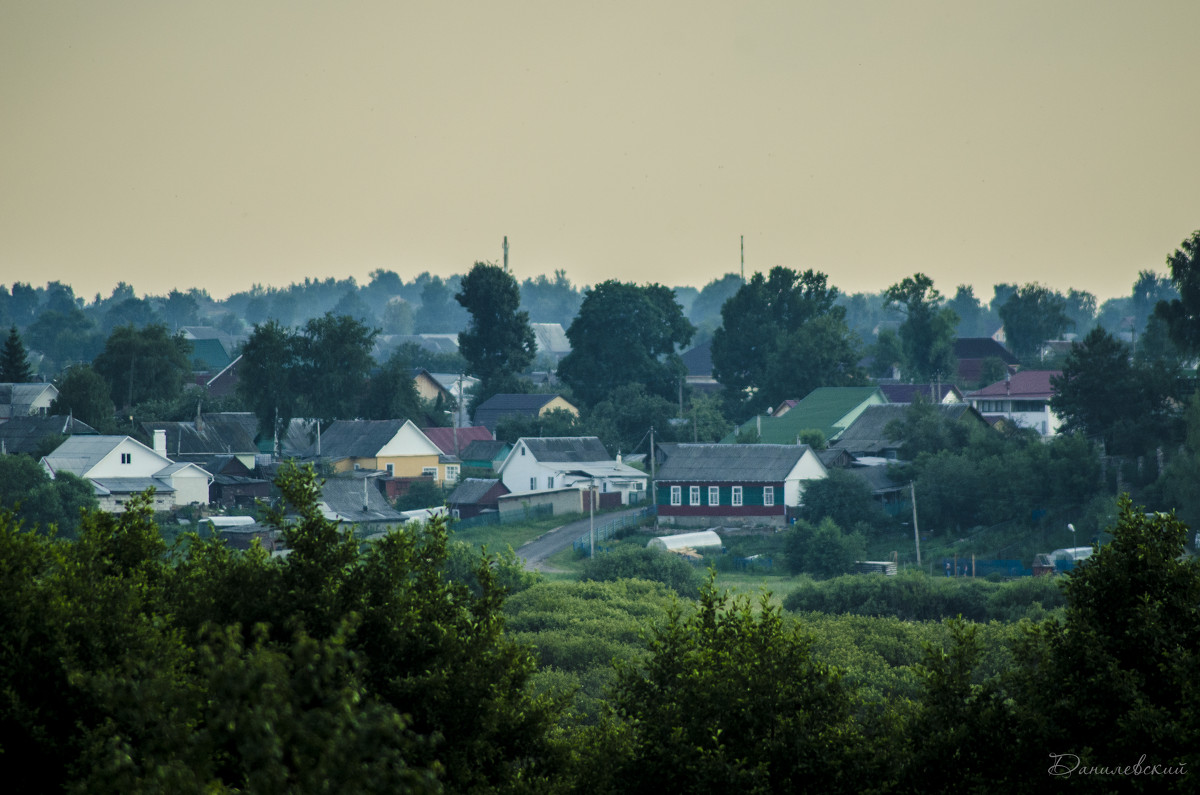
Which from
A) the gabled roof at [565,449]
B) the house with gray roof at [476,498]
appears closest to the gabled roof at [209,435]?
the house with gray roof at [476,498]

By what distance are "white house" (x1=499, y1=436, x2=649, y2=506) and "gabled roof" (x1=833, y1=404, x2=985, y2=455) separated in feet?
28.7

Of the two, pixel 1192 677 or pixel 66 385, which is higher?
pixel 66 385

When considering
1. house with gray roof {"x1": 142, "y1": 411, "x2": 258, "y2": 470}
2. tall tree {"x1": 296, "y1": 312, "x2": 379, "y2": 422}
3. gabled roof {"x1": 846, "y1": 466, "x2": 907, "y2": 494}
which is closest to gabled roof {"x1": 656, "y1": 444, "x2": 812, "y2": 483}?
gabled roof {"x1": 846, "y1": 466, "x2": 907, "y2": 494}

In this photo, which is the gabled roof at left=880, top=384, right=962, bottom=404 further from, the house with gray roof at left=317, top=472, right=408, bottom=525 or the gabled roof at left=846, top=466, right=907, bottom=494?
the house with gray roof at left=317, top=472, right=408, bottom=525

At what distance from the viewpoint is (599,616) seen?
2809cm

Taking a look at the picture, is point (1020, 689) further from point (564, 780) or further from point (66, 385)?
point (66, 385)

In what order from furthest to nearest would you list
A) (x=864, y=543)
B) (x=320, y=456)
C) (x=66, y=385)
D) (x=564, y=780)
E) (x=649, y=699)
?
(x=66, y=385) → (x=320, y=456) → (x=864, y=543) → (x=649, y=699) → (x=564, y=780)

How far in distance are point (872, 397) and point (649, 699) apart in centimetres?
4727

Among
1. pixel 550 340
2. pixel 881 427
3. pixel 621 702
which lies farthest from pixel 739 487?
pixel 550 340

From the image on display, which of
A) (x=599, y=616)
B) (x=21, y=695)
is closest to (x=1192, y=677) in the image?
(x=21, y=695)

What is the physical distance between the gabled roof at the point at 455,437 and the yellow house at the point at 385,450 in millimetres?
2440

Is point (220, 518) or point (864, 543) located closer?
point (864, 543)

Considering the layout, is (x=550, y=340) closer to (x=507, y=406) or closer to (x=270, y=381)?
(x=507, y=406)

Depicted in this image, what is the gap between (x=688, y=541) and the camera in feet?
126
